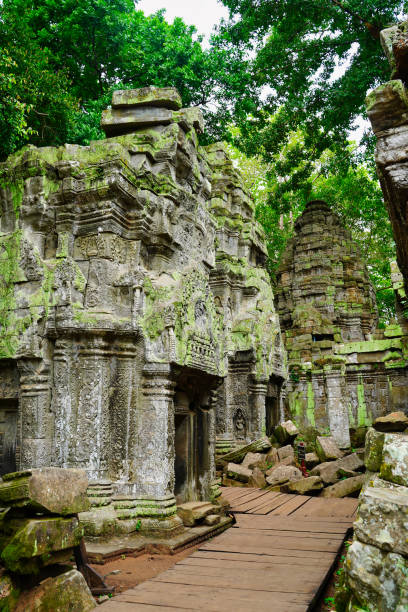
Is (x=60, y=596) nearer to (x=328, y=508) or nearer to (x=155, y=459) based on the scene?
(x=155, y=459)

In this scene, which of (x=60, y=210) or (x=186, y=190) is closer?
(x=60, y=210)

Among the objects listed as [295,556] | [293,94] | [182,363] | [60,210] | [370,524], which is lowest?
[295,556]

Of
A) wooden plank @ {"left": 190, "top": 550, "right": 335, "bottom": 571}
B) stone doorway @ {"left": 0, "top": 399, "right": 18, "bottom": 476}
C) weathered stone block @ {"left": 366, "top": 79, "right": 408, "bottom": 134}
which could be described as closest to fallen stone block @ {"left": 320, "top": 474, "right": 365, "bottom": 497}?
wooden plank @ {"left": 190, "top": 550, "right": 335, "bottom": 571}

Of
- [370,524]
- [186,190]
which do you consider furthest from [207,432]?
[370,524]

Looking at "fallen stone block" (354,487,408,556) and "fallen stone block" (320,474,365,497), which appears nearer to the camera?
"fallen stone block" (354,487,408,556)

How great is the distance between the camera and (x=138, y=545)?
558 centimetres

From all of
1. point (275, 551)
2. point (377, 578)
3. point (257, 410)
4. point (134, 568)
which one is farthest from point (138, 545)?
point (257, 410)

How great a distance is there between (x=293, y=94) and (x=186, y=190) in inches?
396

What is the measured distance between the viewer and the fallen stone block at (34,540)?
3.36 metres

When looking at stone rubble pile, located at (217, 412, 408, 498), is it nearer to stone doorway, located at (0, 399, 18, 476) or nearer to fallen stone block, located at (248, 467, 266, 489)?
fallen stone block, located at (248, 467, 266, 489)

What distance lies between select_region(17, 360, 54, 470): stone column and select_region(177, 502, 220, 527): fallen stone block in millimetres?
1832

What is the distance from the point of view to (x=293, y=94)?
16.3 metres

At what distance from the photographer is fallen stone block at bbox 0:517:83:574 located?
3363mm

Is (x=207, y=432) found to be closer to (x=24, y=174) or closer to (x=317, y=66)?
(x=24, y=174)
